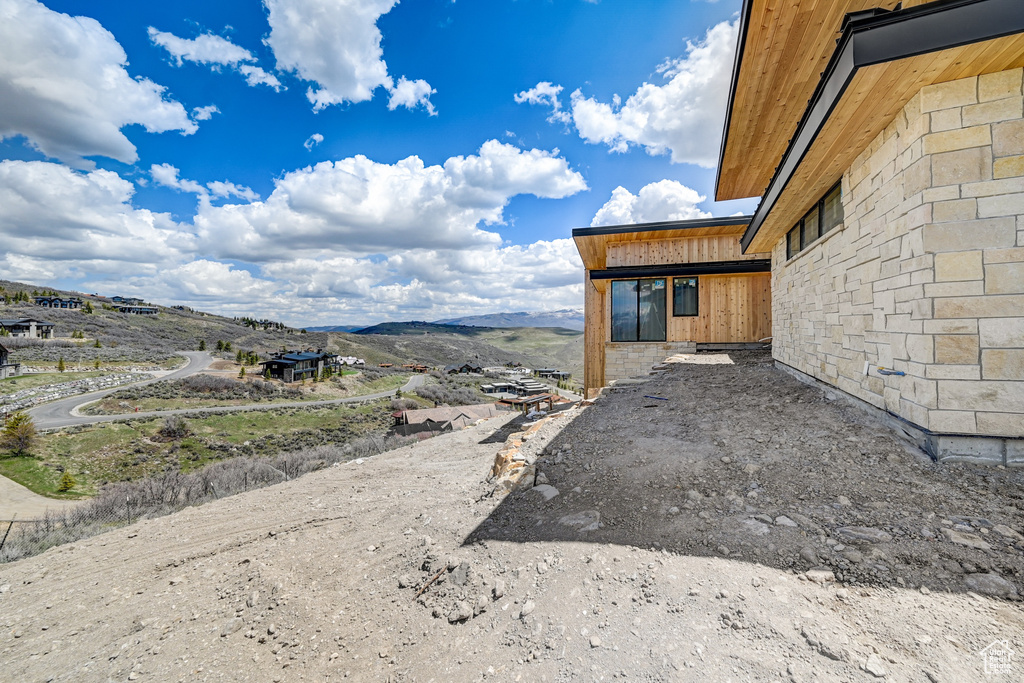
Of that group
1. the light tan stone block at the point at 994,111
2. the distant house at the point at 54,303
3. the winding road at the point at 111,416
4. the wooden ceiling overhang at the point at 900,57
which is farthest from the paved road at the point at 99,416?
the distant house at the point at 54,303

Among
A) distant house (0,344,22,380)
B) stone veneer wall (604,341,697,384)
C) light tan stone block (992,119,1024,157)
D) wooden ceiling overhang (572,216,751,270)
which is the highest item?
wooden ceiling overhang (572,216,751,270)

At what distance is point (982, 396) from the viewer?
3.45m

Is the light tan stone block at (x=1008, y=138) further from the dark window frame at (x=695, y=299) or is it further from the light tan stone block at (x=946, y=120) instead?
the dark window frame at (x=695, y=299)

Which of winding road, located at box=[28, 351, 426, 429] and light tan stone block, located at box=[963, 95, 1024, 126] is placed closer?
light tan stone block, located at box=[963, 95, 1024, 126]

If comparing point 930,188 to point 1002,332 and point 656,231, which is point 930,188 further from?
point 656,231

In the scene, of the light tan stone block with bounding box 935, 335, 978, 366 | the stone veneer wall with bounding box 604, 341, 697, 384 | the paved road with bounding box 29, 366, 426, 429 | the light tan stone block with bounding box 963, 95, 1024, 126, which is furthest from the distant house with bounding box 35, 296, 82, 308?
the light tan stone block with bounding box 963, 95, 1024, 126

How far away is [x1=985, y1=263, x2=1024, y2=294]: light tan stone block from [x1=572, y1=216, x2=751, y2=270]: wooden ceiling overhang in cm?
909

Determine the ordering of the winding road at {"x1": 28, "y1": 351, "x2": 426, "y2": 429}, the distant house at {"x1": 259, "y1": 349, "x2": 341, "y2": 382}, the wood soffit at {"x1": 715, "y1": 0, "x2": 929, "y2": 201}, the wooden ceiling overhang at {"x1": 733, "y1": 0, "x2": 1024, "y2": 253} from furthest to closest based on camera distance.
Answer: the distant house at {"x1": 259, "y1": 349, "x2": 341, "y2": 382}, the winding road at {"x1": 28, "y1": 351, "x2": 426, "y2": 429}, the wood soffit at {"x1": 715, "y1": 0, "x2": 929, "y2": 201}, the wooden ceiling overhang at {"x1": 733, "y1": 0, "x2": 1024, "y2": 253}

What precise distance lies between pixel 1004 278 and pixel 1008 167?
3.29 ft

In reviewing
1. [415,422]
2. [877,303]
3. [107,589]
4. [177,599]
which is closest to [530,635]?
[177,599]

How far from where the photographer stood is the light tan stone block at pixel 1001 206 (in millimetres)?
3377

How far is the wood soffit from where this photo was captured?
14.4 ft

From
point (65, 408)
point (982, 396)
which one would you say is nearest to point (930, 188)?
point (982, 396)

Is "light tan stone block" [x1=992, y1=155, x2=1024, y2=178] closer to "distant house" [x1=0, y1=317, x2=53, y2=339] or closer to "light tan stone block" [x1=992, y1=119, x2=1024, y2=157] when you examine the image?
"light tan stone block" [x1=992, y1=119, x2=1024, y2=157]
